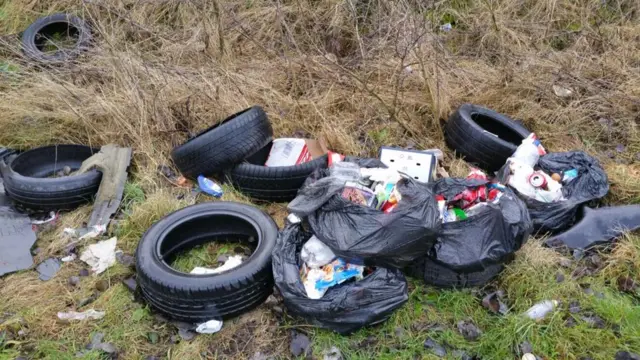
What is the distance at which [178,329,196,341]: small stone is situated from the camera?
2.97m

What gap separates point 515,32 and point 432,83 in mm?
1489

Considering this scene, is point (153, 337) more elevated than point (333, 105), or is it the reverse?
point (333, 105)

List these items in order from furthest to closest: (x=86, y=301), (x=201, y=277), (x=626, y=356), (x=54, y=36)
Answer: (x=54, y=36)
(x=86, y=301)
(x=201, y=277)
(x=626, y=356)

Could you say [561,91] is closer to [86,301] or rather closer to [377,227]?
[377,227]

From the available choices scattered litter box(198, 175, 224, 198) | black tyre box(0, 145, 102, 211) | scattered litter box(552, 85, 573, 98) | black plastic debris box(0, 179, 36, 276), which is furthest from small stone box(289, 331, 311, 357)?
scattered litter box(552, 85, 573, 98)

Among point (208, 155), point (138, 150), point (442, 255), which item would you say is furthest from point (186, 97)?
point (442, 255)

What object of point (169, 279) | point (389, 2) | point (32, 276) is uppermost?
point (389, 2)

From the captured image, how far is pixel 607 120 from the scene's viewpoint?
4.47m

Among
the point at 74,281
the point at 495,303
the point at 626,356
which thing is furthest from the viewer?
the point at 74,281

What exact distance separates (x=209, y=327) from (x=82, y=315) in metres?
0.76

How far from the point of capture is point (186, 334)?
2.98 m

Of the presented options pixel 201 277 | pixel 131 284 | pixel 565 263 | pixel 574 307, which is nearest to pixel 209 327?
pixel 201 277

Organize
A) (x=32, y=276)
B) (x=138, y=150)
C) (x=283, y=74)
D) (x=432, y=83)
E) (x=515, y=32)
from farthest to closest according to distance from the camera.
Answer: (x=515, y=32), (x=283, y=74), (x=432, y=83), (x=138, y=150), (x=32, y=276)

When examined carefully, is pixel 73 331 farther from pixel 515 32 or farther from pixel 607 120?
pixel 515 32
